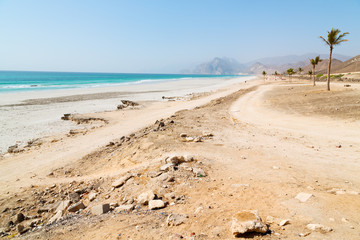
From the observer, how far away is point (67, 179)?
8.55 meters

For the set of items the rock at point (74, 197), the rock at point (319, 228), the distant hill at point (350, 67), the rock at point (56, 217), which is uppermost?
the distant hill at point (350, 67)

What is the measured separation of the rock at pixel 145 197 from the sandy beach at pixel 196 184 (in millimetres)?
41

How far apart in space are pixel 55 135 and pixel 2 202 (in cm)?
960

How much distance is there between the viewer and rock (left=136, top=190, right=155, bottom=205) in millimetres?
5367

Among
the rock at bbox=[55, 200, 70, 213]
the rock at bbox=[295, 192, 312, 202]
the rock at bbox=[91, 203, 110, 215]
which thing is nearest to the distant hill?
the rock at bbox=[295, 192, 312, 202]

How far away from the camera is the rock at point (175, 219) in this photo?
4277 millimetres

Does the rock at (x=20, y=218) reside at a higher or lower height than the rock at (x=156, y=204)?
lower

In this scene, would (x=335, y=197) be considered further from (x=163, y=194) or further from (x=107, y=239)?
(x=107, y=239)

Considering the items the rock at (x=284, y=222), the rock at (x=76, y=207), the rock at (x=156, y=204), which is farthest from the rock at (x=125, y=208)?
the rock at (x=284, y=222)

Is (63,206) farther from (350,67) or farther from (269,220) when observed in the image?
(350,67)

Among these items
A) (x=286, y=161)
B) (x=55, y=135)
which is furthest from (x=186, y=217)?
(x=55, y=135)

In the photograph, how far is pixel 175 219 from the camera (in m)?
4.40

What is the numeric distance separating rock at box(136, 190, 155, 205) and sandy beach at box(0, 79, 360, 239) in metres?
0.04

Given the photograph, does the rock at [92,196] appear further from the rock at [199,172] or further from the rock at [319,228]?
the rock at [319,228]
